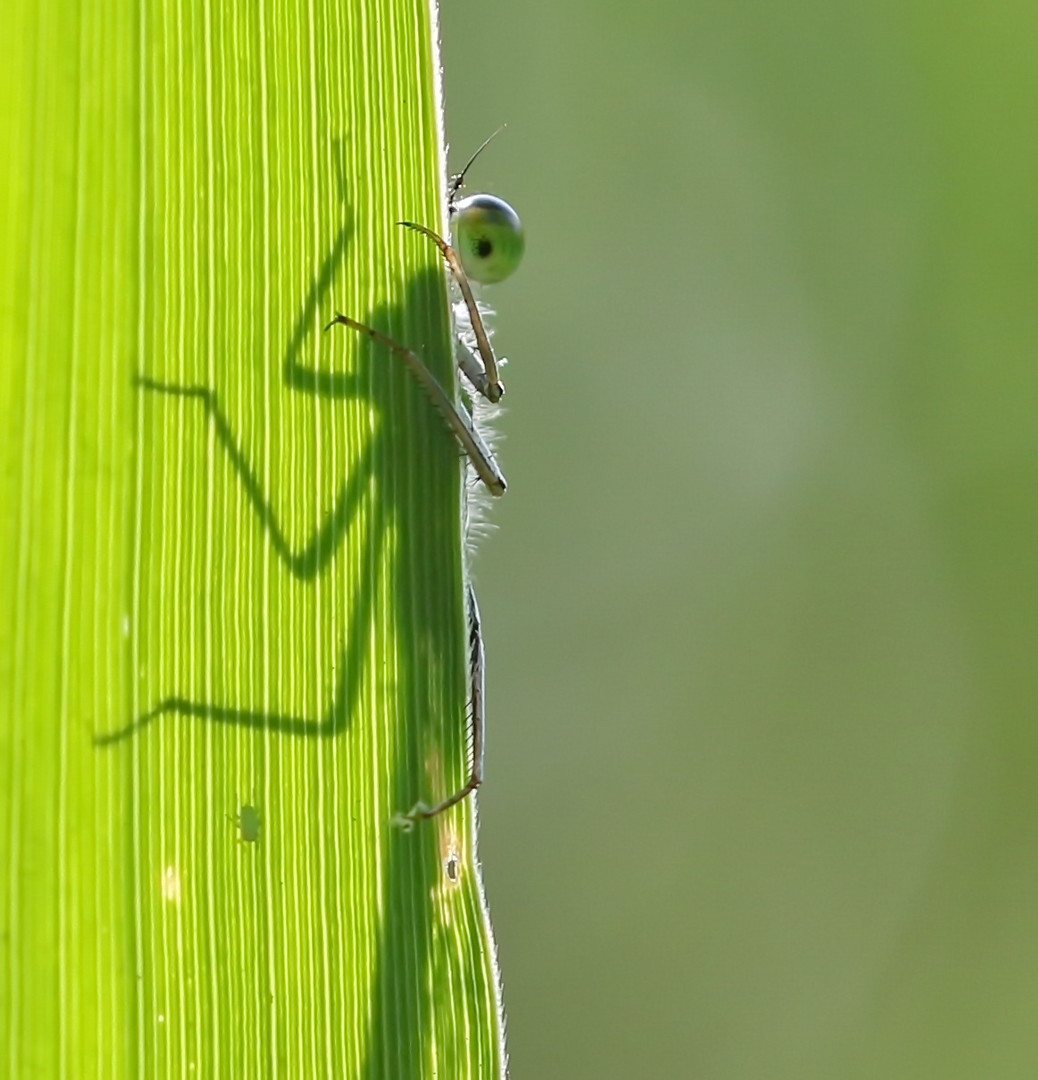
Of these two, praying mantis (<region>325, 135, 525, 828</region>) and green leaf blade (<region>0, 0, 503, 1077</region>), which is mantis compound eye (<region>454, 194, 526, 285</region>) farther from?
green leaf blade (<region>0, 0, 503, 1077</region>)

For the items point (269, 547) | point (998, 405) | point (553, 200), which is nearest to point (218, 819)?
point (269, 547)

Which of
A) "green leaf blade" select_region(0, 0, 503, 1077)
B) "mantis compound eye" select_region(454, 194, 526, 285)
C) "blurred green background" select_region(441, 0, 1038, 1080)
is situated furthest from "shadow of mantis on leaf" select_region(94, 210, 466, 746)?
"blurred green background" select_region(441, 0, 1038, 1080)

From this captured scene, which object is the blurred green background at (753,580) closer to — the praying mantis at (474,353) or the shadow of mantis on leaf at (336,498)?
the praying mantis at (474,353)

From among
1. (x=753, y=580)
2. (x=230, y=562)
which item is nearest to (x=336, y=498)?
(x=230, y=562)

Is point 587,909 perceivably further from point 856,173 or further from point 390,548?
point 390,548

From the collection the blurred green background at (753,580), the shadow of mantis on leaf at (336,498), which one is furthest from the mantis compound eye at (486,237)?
the blurred green background at (753,580)
